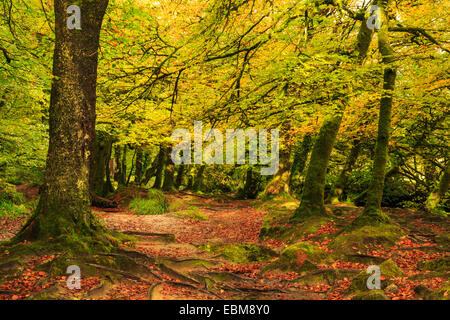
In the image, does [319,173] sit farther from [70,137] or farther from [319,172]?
[70,137]

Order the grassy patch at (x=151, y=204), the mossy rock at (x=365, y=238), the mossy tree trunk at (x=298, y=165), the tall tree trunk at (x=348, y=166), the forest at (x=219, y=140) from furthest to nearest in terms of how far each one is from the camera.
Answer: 1. the mossy tree trunk at (x=298, y=165)
2. the tall tree trunk at (x=348, y=166)
3. the grassy patch at (x=151, y=204)
4. the mossy rock at (x=365, y=238)
5. the forest at (x=219, y=140)

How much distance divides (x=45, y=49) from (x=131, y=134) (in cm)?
923

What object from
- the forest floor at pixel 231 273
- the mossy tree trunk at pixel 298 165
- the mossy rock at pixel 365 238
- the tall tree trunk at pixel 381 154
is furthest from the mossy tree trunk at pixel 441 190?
the mossy tree trunk at pixel 298 165

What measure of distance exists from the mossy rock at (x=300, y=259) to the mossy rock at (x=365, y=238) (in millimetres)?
533

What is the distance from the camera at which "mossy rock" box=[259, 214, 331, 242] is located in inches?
382

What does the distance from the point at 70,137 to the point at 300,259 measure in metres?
5.50

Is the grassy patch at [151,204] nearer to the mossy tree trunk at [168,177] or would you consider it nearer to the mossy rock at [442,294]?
the mossy tree trunk at [168,177]

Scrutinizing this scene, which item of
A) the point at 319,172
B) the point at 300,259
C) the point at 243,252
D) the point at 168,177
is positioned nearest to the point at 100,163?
the point at 168,177

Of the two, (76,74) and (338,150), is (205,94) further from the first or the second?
(338,150)

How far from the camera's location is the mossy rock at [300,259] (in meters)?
6.86

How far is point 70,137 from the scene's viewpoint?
5.70 m

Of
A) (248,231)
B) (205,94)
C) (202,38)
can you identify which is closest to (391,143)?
(248,231)

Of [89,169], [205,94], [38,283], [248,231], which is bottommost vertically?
[248,231]

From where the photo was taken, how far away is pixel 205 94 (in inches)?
447
